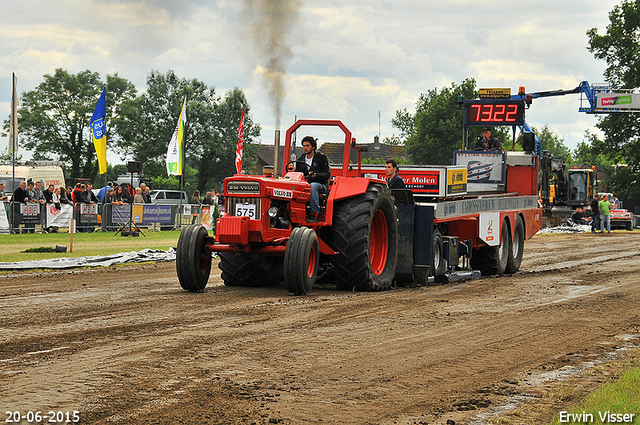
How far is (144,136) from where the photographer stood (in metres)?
71.9

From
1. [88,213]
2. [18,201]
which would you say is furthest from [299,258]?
[88,213]

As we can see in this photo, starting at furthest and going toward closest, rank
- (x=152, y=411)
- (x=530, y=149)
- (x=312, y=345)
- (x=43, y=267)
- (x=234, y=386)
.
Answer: (x=530, y=149) → (x=43, y=267) → (x=312, y=345) → (x=234, y=386) → (x=152, y=411)

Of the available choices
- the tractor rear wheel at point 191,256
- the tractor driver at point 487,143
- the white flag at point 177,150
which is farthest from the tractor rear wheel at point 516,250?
the white flag at point 177,150

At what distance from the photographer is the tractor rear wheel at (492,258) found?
14.7 meters

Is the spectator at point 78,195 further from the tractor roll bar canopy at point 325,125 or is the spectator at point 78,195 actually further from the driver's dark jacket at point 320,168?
the driver's dark jacket at point 320,168

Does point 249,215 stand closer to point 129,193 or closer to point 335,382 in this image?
point 335,382

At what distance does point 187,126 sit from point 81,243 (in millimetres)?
51028

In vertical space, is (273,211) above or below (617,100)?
below

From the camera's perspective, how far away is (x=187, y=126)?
7000cm

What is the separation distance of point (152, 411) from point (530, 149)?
42.2 feet

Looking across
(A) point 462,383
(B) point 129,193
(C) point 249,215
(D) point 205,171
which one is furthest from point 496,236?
(D) point 205,171

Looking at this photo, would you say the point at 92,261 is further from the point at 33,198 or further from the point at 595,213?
the point at 595,213

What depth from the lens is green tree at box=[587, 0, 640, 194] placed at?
49881 mm

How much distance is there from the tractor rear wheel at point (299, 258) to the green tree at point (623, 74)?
44988 millimetres
